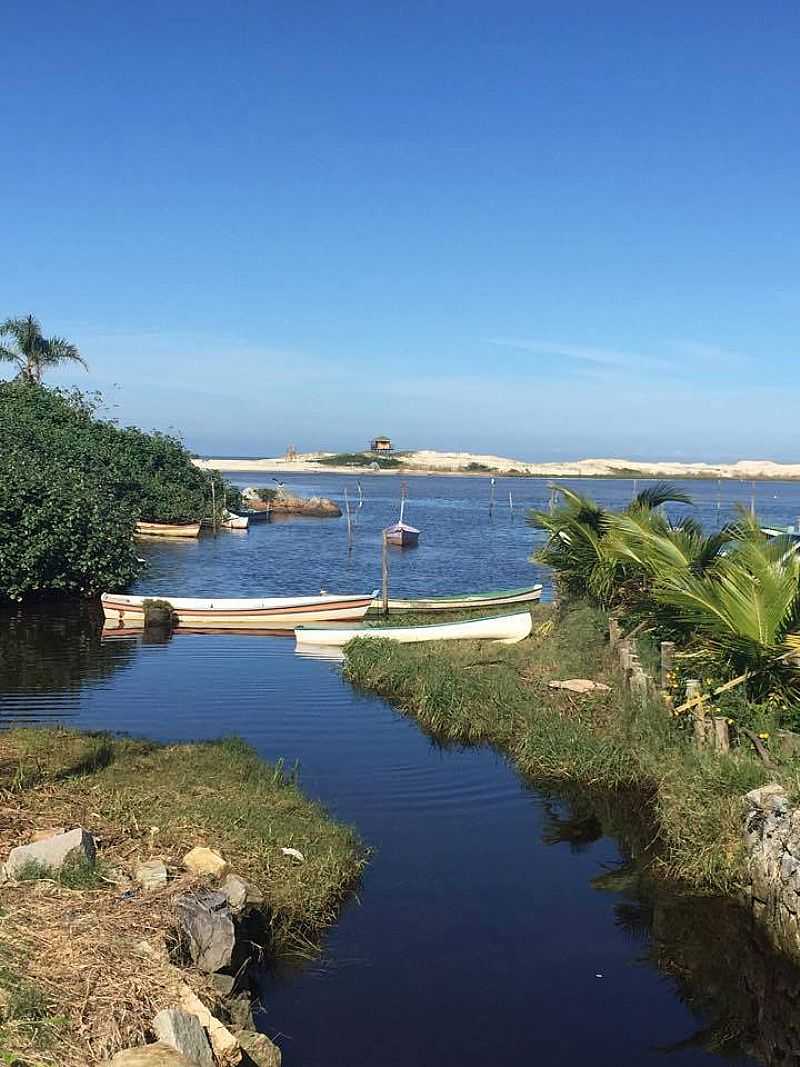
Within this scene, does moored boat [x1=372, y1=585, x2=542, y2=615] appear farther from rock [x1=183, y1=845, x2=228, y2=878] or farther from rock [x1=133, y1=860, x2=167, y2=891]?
rock [x1=133, y1=860, x2=167, y2=891]

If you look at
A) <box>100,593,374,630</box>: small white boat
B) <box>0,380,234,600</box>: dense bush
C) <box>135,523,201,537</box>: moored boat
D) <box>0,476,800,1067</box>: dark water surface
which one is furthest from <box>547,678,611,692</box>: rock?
<box>135,523,201,537</box>: moored boat

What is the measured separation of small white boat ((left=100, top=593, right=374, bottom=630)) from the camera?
100 ft

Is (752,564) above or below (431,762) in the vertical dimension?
above

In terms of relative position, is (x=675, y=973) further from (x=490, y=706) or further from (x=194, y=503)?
(x=194, y=503)

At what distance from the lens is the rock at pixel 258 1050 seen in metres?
7.59

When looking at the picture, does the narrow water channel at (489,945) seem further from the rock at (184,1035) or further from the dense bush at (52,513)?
the dense bush at (52,513)

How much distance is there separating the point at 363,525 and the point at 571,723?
64013mm

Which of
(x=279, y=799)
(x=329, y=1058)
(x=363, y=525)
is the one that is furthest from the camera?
(x=363, y=525)

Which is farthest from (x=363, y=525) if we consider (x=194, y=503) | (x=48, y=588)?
(x=48, y=588)

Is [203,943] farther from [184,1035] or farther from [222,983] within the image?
[184,1035]

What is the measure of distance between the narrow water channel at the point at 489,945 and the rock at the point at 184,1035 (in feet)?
6.05

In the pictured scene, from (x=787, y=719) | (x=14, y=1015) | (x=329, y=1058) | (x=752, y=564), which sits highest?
(x=752, y=564)

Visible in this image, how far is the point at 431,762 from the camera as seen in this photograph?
1712 cm

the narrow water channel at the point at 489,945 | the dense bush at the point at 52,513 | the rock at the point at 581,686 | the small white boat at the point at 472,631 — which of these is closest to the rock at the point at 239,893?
the narrow water channel at the point at 489,945
